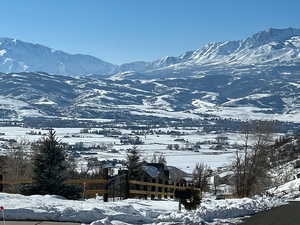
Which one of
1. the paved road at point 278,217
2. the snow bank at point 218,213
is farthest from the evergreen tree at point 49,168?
the paved road at point 278,217

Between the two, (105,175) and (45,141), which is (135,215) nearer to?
(105,175)

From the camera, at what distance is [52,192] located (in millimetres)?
19781

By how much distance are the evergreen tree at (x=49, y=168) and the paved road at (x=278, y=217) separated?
22.8 feet

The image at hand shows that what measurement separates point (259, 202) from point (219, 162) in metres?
162

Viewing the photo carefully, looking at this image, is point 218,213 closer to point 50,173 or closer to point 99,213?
point 99,213

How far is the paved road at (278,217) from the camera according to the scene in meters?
15.2

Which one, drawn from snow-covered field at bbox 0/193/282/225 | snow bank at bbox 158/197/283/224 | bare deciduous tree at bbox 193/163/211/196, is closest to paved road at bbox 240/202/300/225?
snow bank at bbox 158/197/283/224

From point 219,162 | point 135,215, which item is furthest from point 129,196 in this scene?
point 219,162

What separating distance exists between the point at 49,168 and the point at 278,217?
808cm

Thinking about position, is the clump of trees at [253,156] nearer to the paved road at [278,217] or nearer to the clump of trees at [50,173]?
the paved road at [278,217]

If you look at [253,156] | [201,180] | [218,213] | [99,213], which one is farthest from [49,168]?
[201,180]

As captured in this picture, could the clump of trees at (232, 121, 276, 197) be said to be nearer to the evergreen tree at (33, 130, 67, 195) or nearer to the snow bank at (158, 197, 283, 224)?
the snow bank at (158, 197, 283, 224)

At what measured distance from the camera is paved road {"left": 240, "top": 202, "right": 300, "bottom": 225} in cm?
1522

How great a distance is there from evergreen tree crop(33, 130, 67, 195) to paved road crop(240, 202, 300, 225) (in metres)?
6.96
